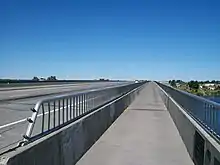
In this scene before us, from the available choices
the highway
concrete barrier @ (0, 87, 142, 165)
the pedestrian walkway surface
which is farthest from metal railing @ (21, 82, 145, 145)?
the pedestrian walkway surface

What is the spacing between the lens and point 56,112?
27.9 feet

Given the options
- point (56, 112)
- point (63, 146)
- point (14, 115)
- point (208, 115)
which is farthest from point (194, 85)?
point (63, 146)

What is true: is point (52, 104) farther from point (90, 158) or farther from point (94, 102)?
point (94, 102)

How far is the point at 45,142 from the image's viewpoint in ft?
21.0

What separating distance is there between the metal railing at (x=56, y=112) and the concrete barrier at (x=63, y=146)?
0.21 m

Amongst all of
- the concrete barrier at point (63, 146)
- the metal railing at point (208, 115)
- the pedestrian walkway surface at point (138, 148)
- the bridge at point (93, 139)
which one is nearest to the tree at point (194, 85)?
the pedestrian walkway surface at point (138, 148)

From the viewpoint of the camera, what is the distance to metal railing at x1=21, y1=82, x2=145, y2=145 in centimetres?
658

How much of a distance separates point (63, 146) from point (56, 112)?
A: 1078mm

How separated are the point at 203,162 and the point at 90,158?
9.45 feet

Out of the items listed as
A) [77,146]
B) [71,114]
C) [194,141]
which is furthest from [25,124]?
[194,141]

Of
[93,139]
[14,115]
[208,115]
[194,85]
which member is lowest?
[93,139]

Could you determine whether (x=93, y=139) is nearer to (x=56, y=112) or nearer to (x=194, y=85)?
(x=56, y=112)

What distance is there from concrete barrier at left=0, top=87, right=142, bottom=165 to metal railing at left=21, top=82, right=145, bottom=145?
210mm

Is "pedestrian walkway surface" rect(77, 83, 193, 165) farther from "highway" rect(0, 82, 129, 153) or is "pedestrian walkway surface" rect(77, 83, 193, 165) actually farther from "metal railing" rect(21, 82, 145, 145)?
"highway" rect(0, 82, 129, 153)
